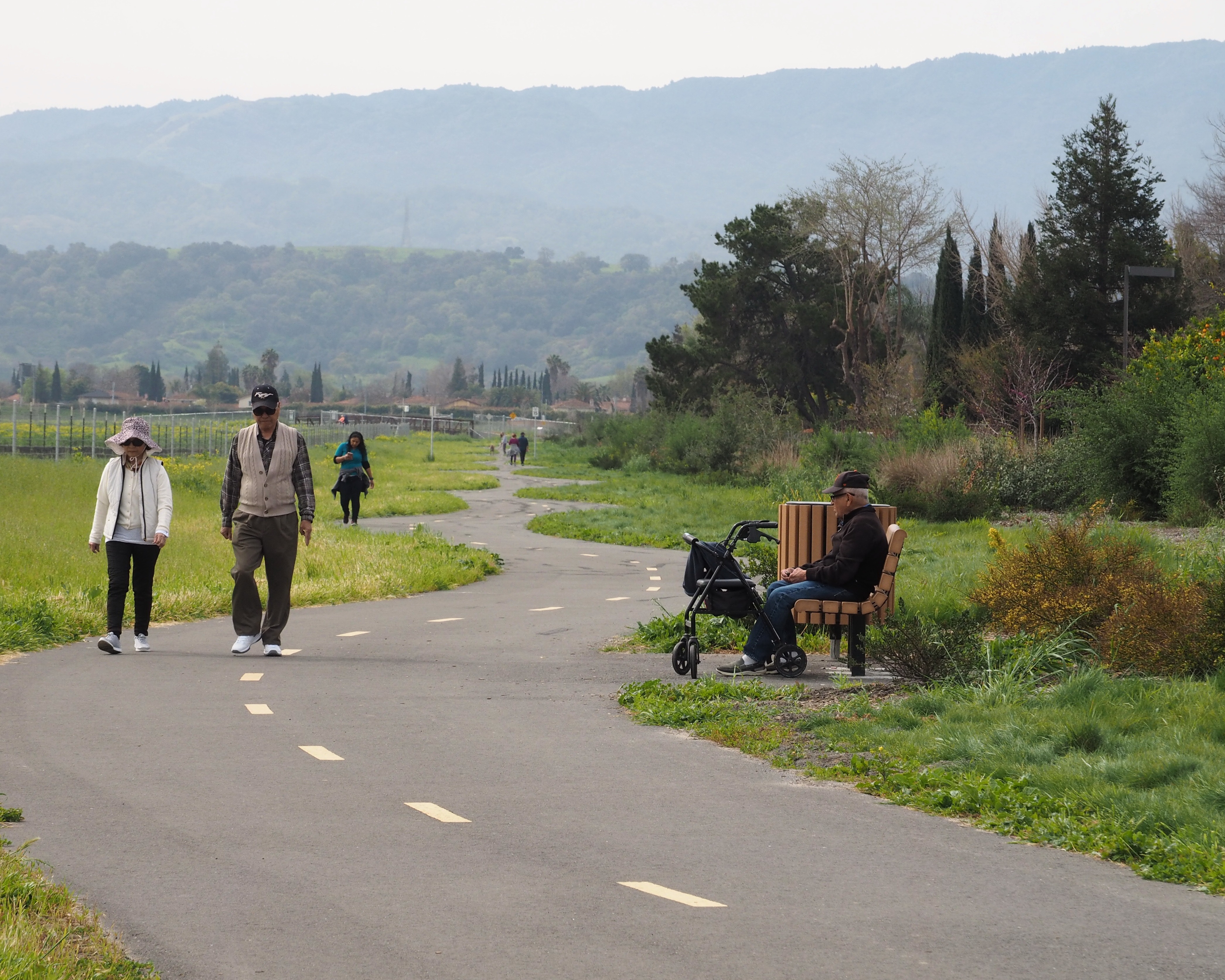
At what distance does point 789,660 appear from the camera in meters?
10.2

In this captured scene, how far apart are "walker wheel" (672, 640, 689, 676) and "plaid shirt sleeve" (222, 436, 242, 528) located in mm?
3530

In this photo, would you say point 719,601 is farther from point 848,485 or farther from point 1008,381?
point 1008,381

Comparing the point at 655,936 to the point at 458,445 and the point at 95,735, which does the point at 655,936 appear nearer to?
the point at 95,735

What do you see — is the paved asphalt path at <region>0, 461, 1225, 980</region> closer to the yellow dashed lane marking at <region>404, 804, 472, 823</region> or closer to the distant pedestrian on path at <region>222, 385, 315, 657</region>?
the yellow dashed lane marking at <region>404, 804, 472, 823</region>

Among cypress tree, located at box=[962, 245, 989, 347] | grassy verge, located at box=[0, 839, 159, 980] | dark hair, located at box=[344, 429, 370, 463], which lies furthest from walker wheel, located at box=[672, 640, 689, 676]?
cypress tree, located at box=[962, 245, 989, 347]

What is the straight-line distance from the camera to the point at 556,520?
92.9 ft

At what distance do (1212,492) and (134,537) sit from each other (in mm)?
17107

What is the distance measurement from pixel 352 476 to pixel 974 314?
1341 inches

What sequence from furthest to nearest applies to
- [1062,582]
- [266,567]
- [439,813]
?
[266,567], [1062,582], [439,813]

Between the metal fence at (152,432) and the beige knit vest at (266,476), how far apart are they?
70.8 ft

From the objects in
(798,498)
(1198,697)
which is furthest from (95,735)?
(798,498)

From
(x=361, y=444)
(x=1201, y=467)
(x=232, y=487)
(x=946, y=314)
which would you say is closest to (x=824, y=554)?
(x=232, y=487)

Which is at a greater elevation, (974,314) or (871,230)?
(871,230)

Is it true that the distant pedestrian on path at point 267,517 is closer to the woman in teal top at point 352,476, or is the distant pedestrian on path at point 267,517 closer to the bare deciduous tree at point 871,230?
the woman in teal top at point 352,476
